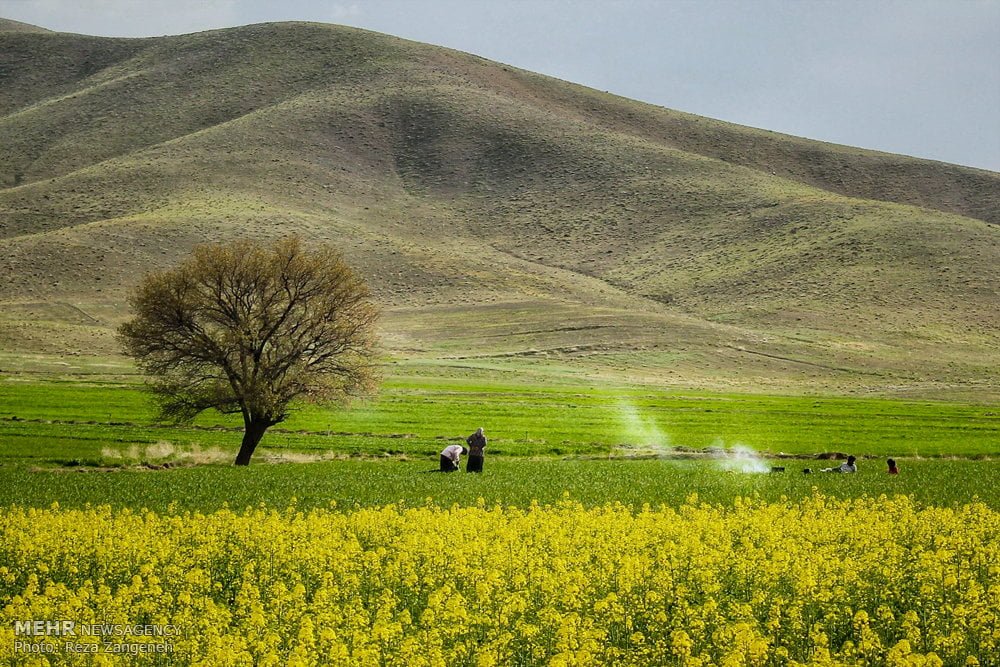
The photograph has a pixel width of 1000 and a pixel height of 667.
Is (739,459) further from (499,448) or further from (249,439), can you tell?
(249,439)

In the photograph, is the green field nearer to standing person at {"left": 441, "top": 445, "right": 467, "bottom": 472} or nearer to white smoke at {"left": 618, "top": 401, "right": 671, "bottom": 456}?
white smoke at {"left": 618, "top": 401, "right": 671, "bottom": 456}

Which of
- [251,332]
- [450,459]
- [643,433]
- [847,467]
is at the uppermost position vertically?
[251,332]

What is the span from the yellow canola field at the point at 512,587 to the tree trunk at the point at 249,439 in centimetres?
1703

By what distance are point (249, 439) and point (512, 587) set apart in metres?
24.4

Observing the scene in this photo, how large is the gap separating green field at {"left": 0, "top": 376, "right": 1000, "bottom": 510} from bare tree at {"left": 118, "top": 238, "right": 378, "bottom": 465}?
2555mm

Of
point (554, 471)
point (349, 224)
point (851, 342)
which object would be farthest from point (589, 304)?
point (554, 471)

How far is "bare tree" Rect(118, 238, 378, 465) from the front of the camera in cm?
3528

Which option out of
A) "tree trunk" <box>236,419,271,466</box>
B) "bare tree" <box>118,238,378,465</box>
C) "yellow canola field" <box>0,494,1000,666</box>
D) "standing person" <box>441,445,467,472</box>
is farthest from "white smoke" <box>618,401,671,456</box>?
"yellow canola field" <box>0,494,1000,666</box>

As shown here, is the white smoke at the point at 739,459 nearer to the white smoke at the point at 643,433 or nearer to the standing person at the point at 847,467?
the standing person at the point at 847,467

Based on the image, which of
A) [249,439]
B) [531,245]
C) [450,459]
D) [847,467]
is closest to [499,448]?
[450,459]

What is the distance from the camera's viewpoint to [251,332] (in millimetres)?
36000

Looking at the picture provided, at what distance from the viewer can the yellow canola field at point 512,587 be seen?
10.0m

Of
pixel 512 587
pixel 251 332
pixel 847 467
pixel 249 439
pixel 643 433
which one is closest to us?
pixel 512 587

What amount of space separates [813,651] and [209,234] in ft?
439
